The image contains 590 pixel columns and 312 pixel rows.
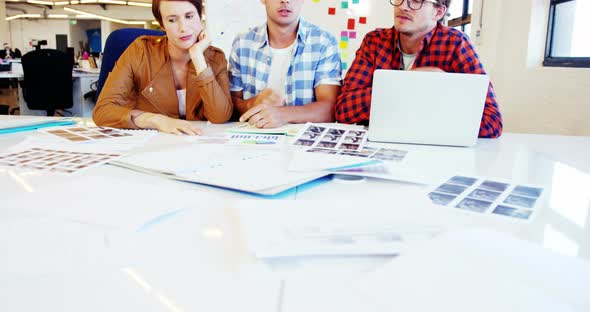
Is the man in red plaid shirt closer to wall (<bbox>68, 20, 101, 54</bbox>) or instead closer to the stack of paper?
the stack of paper

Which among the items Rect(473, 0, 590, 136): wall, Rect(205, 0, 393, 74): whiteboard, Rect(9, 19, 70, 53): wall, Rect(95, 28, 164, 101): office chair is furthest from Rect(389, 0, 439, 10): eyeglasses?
Rect(9, 19, 70, 53): wall

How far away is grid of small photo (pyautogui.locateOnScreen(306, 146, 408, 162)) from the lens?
35.1 inches

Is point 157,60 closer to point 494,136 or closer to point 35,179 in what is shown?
point 35,179

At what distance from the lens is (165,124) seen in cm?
124

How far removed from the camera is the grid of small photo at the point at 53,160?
80 centimetres

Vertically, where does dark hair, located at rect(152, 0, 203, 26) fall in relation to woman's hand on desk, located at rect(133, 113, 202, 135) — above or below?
above

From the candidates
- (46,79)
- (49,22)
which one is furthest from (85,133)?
(49,22)

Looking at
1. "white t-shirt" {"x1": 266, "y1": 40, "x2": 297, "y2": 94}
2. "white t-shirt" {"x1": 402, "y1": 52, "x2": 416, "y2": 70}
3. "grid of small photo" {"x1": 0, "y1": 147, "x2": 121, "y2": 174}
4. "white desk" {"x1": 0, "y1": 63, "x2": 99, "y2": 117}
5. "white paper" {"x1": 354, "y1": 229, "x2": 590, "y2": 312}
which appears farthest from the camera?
"white desk" {"x1": 0, "y1": 63, "x2": 99, "y2": 117}

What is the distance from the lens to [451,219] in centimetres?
56

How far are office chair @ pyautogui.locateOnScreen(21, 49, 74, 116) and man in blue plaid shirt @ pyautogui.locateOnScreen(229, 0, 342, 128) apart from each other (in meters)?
3.62

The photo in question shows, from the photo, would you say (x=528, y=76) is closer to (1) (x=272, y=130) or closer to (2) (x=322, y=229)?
(1) (x=272, y=130)

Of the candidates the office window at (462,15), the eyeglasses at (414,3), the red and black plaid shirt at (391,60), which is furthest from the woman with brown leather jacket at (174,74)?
the office window at (462,15)

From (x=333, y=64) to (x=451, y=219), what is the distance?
1.28 meters

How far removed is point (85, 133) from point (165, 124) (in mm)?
211
